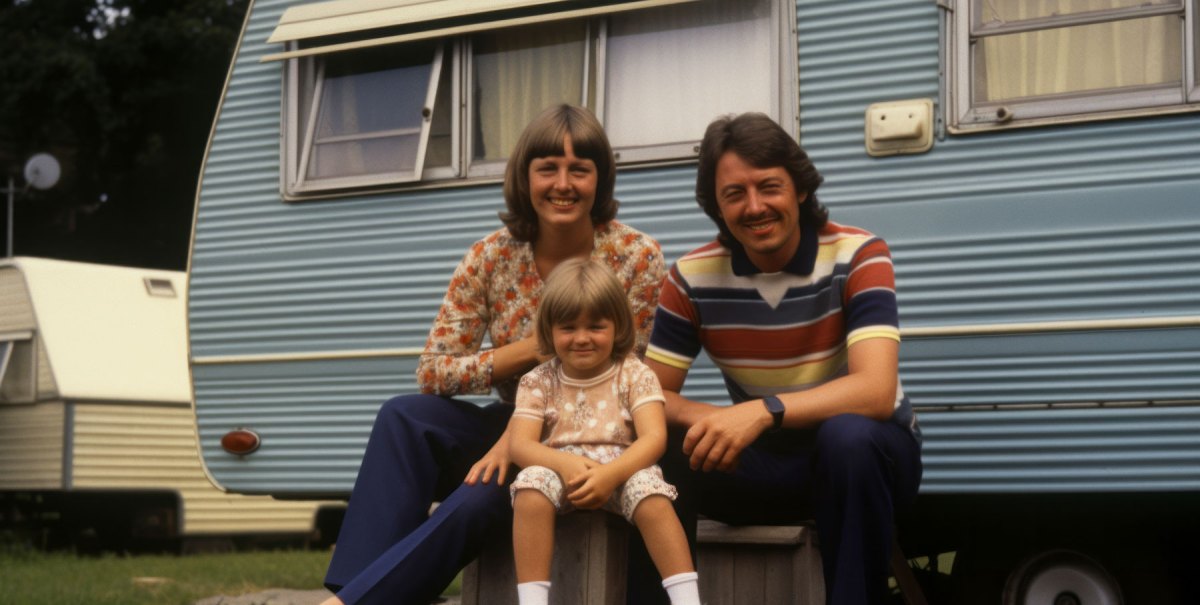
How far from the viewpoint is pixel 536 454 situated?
301 centimetres

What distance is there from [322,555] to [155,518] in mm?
1595

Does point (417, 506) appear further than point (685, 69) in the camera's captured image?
No

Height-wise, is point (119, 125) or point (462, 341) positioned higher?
point (119, 125)

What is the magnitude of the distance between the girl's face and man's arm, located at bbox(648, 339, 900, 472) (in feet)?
0.92

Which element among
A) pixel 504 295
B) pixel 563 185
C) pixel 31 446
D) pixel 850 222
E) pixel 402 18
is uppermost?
pixel 402 18

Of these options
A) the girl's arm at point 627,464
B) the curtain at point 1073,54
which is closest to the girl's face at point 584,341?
the girl's arm at point 627,464

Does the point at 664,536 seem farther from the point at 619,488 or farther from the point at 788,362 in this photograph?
the point at 788,362

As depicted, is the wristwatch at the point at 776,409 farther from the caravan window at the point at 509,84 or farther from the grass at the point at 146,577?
the grass at the point at 146,577

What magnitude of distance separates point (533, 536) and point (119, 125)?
53.0 feet

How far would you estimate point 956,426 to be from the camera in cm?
410

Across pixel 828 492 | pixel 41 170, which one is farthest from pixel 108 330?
pixel 828 492

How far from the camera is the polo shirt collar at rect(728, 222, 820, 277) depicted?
126 inches

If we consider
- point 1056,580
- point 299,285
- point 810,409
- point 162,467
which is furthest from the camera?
point 162,467

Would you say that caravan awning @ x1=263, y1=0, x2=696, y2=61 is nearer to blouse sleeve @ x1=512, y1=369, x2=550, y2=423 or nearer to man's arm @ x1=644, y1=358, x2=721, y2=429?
man's arm @ x1=644, y1=358, x2=721, y2=429
